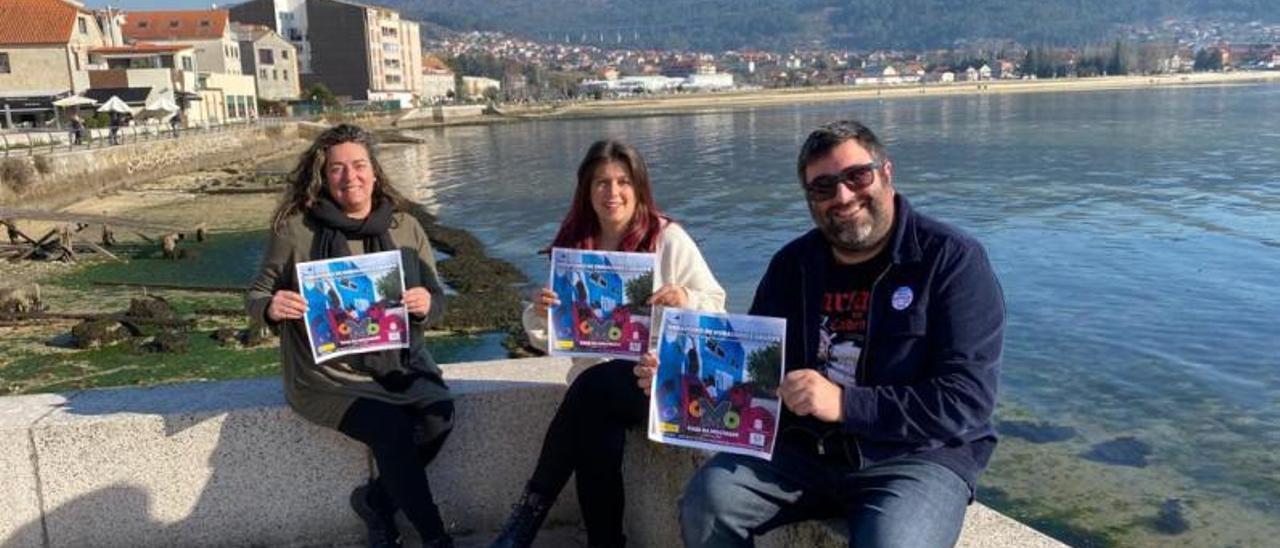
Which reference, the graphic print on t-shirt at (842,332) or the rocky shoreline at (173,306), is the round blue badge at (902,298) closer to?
the graphic print on t-shirt at (842,332)

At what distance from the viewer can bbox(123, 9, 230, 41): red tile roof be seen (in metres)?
86.2

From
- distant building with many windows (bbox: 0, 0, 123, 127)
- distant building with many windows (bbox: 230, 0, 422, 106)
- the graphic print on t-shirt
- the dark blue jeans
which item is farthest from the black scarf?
distant building with many windows (bbox: 230, 0, 422, 106)

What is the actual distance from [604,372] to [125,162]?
134 feet

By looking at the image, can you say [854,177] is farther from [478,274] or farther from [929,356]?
[478,274]

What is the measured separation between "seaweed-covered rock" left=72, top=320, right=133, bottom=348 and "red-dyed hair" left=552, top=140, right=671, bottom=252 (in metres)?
12.0

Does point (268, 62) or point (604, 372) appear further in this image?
point (268, 62)

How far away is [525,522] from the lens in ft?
13.3

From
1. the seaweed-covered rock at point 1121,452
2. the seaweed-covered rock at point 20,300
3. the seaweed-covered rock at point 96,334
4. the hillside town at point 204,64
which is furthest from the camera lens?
the hillside town at point 204,64

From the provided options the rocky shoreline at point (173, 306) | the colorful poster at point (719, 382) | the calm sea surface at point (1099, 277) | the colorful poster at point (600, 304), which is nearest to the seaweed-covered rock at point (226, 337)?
the rocky shoreline at point (173, 306)

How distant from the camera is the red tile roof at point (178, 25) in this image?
86.2 meters

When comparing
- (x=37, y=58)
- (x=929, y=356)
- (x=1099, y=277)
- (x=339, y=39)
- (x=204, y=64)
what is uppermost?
(x=339, y=39)

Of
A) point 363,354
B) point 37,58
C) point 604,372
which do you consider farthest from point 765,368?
point 37,58

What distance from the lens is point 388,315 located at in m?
4.12

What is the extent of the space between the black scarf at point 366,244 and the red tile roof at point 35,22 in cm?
6410
